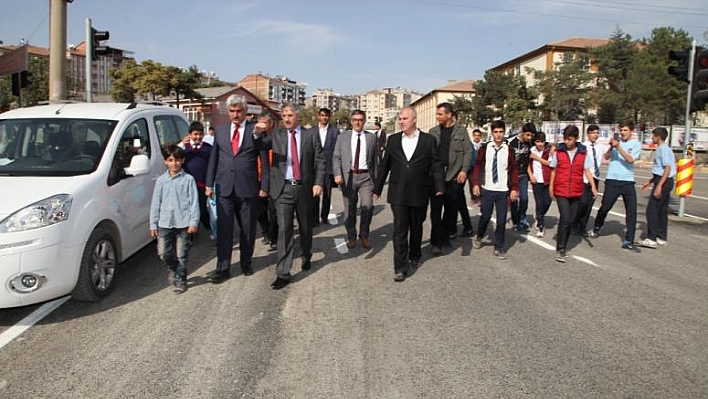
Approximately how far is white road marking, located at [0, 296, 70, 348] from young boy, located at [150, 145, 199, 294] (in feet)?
3.39

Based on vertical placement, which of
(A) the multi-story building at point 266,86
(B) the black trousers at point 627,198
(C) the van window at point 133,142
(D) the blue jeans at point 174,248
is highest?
(A) the multi-story building at point 266,86

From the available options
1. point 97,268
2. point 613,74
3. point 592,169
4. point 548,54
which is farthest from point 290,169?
point 548,54

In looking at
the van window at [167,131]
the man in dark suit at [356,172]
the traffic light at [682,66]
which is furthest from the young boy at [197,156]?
the traffic light at [682,66]

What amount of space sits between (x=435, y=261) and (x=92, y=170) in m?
A: 4.16

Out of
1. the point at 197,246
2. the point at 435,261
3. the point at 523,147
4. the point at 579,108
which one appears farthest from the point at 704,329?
the point at 579,108

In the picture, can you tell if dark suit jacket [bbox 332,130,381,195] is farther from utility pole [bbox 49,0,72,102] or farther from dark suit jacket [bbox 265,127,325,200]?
utility pole [bbox 49,0,72,102]

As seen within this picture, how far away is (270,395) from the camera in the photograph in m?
3.26

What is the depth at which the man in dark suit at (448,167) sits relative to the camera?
283 inches

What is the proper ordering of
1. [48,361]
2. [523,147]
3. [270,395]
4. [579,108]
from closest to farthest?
[270,395], [48,361], [523,147], [579,108]

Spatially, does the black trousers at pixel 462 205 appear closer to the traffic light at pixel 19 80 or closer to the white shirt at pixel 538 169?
the white shirt at pixel 538 169

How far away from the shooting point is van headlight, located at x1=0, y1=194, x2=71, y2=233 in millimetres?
4082

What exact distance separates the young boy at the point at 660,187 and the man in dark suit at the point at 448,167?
3.02 metres

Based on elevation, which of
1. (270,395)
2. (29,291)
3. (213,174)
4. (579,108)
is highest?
(579,108)

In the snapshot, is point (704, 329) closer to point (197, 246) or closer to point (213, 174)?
point (213, 174)
